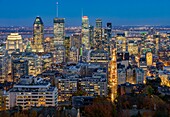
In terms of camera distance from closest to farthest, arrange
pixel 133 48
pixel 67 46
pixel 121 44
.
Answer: pixel 67 46 < pixel 133 48 < pixel 121 44

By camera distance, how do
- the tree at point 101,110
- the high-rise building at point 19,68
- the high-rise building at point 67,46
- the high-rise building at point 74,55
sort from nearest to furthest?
the tree at point 101,110 < the high-rise building at point 19,68 < the high-rise building at point 74,55 < the high-rise building at point 67,46

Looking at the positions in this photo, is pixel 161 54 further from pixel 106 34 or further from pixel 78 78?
pixel 78 78

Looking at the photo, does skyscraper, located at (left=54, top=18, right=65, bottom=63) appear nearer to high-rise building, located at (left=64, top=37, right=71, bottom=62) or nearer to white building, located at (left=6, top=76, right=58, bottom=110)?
high-rise building, located at (left=64, top=37, right=71, bottom=62)

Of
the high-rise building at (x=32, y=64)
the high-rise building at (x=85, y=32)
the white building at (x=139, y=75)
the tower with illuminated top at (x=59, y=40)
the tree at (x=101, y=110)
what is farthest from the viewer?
the high-rise building at (x=85, y=32)

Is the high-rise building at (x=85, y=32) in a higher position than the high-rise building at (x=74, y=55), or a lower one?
higher

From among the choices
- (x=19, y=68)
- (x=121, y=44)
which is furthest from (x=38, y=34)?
(x=19, y=68)

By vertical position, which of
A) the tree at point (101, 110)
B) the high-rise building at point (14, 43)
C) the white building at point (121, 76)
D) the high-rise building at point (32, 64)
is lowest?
the tree at point (101, 110)

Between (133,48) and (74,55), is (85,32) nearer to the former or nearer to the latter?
(133,48)

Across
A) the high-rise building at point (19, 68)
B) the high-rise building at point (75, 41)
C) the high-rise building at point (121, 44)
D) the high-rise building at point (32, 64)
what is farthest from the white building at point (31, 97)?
the high-rise building at point (75, 41)

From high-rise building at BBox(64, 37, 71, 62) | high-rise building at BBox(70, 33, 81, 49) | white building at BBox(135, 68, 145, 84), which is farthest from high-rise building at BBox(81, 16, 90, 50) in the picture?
white building at BBox(135, 68, 145, 84)

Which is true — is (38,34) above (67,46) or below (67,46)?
above

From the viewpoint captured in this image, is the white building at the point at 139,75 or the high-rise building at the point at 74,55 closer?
the white building at the point at 139,75

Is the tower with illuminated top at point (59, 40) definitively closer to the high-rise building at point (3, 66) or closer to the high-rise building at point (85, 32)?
the high-rise building at point (85, 32)

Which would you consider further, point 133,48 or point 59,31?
point 59,31
